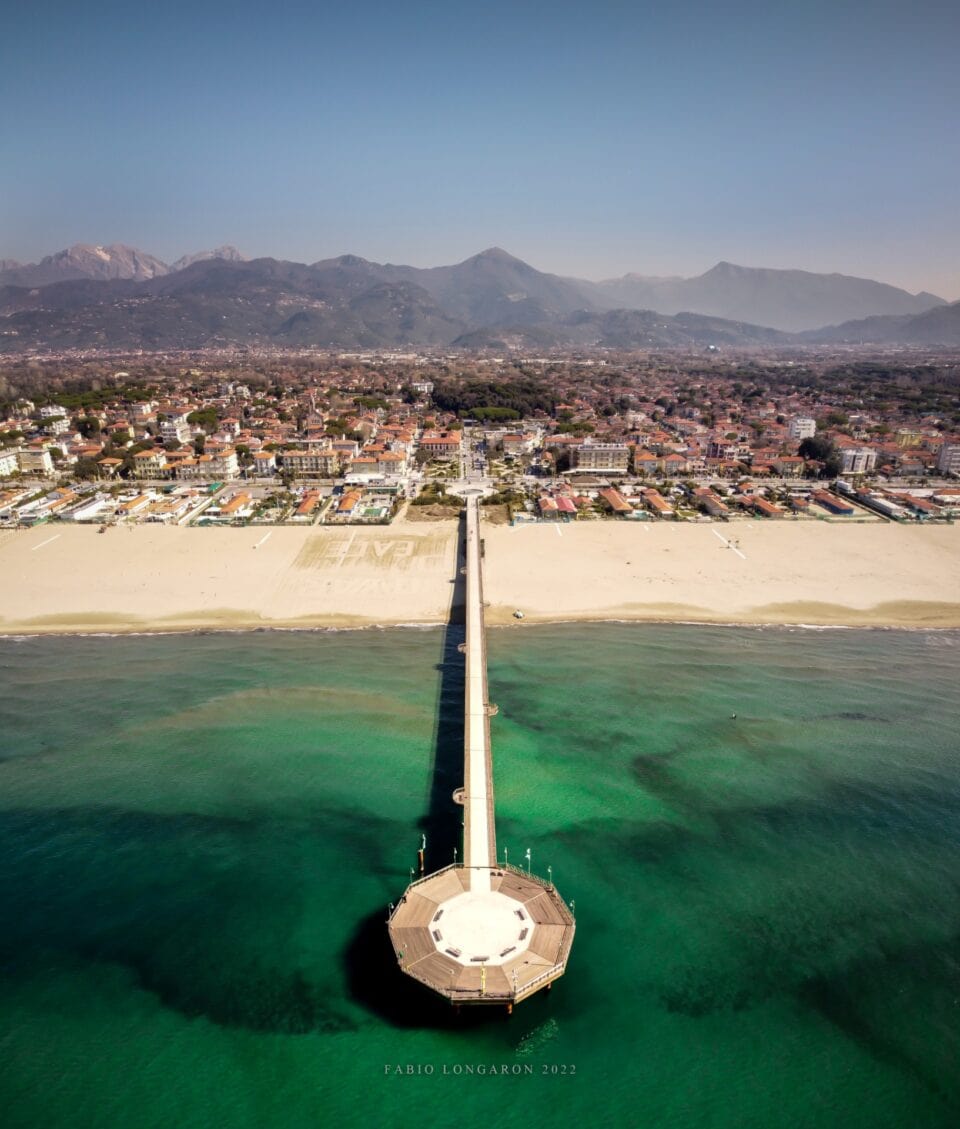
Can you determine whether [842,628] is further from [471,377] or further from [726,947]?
[471,377]

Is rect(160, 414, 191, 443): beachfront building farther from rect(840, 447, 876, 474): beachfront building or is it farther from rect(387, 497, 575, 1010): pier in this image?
rect(840, 447, 876, 474): beachfront building

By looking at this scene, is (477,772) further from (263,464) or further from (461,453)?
(461,453)

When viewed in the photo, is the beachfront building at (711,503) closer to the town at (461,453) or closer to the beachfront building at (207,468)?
the town at (461,453)

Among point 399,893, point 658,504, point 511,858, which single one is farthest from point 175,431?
point 511,858

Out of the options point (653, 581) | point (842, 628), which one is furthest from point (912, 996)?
point (653, 581)

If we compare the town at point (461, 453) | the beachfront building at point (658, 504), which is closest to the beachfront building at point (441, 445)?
the town at point (461, 453)

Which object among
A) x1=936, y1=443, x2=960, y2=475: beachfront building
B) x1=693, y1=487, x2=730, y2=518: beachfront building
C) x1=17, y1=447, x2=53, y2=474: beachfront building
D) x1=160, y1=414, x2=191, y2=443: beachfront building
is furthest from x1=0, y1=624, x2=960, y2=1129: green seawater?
x1=160, y1=414, x2=191, y2=443: beachfront building
